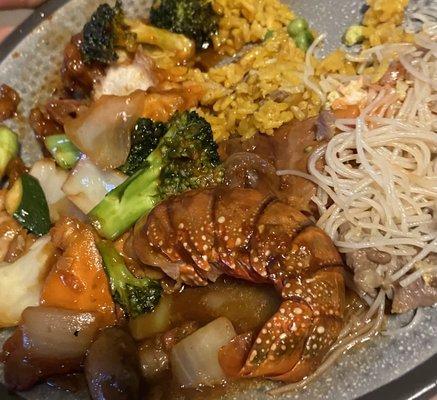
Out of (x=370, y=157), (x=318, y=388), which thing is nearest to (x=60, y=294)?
(x=318, y=388)

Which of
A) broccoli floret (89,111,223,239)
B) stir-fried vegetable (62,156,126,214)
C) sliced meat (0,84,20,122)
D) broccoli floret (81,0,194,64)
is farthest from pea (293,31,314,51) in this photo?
sliced meat (0,84,20,122)

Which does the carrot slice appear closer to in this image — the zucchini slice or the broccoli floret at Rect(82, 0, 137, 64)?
the zucchini slice

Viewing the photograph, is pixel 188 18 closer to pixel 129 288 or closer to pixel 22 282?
pixel 129 288

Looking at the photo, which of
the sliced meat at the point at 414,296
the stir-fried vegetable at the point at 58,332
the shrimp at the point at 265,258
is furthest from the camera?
the stir-fried vegetable at the point at 58,332

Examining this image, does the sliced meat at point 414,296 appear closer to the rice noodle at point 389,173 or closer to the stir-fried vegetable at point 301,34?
the rice noodle at point 389,173

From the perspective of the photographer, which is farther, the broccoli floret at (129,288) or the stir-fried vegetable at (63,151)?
the stir-fried vegetable at (63,151)

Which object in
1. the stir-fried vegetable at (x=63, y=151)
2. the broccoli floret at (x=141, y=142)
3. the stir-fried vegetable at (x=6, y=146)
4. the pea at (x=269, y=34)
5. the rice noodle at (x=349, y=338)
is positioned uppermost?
the stir-fried vegetable at (x=6, y=146)

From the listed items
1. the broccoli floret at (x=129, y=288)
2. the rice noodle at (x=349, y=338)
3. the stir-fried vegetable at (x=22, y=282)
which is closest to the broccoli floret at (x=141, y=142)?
the broccoli floret at (x=129, y=288)
